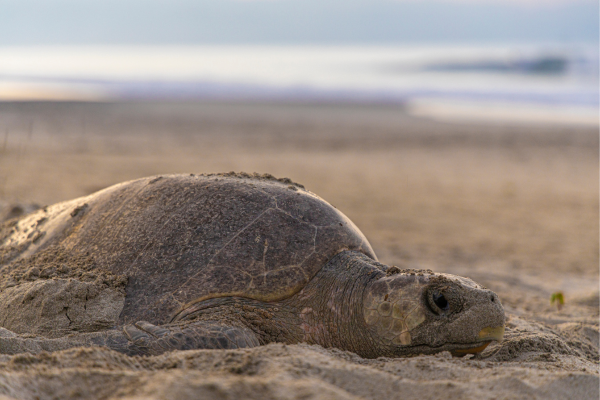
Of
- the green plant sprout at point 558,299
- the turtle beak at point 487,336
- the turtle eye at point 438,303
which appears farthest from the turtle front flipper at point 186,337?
the green plant sprout at point 558,299

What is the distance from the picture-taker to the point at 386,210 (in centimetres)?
880

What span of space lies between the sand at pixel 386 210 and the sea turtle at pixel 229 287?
21cm

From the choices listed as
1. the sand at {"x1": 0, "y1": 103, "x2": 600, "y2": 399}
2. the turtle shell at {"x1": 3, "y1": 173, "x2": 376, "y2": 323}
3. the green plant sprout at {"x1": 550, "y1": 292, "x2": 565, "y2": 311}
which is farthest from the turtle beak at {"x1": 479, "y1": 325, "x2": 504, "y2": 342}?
the green plant sprout at {"x1": 550, "y1": 292, "x2": 565, "y2": 311}

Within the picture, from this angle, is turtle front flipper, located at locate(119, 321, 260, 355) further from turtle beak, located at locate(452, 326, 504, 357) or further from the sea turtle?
turtle beak, located at locate(452, 326, 504, 357)

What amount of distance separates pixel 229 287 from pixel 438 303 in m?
1.06

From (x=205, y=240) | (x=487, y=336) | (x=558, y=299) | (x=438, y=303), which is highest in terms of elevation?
(x=205, y=240)

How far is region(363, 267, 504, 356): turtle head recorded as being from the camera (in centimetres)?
251

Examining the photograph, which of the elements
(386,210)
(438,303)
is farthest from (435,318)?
(386,210)

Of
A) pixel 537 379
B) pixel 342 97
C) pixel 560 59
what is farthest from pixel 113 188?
pixel 560 59

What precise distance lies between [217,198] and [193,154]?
10.6 meters

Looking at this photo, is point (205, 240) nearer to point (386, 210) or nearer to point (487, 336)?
point (487, 336)

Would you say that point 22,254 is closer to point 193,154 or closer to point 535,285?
point 535,285

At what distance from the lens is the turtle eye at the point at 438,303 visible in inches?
99.3

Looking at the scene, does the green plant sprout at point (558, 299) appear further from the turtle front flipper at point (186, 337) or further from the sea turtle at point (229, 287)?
the turtle front flipper at point (186, 337)
